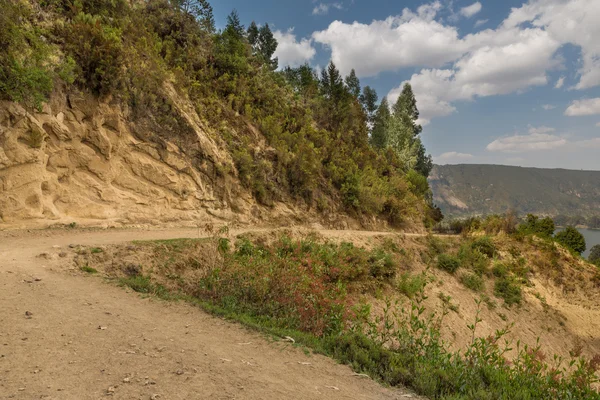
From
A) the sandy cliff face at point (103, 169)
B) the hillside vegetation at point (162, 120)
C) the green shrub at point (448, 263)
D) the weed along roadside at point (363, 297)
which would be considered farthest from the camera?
the green shrub at point (448, 263)

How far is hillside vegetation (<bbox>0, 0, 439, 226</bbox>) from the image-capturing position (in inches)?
445

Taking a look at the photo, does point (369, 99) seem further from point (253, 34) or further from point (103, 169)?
point (103, 169)

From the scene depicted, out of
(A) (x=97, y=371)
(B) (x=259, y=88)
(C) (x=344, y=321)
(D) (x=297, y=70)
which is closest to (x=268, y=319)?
(C) (x=344, y=321)

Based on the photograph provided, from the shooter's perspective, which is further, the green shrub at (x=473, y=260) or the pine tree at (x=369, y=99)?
the pine tree at (x=369, y=99)

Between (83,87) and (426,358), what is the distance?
14.7 meters

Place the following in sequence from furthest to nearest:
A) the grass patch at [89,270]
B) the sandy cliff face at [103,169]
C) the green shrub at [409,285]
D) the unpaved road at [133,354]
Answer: the green shrub at [409,285] < the sandy cliff face at [103,169] < the grass patch at [89,270] < the unpaved road at [133,354]

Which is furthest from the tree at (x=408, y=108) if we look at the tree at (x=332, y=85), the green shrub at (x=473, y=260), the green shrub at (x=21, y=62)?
the green shrub at (x=21, y=62)

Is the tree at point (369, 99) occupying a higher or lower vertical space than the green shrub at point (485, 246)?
higher

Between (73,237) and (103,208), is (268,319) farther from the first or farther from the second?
(103,208)

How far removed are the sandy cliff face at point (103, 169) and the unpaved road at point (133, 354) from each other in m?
5.03

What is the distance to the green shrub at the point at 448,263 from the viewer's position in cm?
1579

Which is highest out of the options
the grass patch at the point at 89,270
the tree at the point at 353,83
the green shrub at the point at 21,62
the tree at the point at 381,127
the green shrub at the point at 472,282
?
the tree at the point at 353,83

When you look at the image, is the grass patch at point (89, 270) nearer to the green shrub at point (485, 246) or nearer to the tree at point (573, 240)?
the green shrub at point (485, 246)

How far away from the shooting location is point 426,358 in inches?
214
